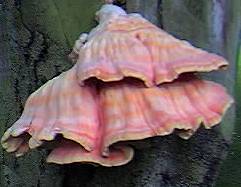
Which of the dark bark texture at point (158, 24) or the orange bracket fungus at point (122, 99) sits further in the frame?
the dark bark texture at point (158, 24)

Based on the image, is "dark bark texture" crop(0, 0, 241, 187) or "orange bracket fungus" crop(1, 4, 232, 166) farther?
"dark bark texture" crop(0, 0, 241, 187)

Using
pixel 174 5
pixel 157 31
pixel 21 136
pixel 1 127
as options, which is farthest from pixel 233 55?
pixel 1 127

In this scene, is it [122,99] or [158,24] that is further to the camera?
[158,24]

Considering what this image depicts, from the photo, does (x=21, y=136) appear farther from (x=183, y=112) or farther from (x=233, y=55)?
(x=233, y=55)
